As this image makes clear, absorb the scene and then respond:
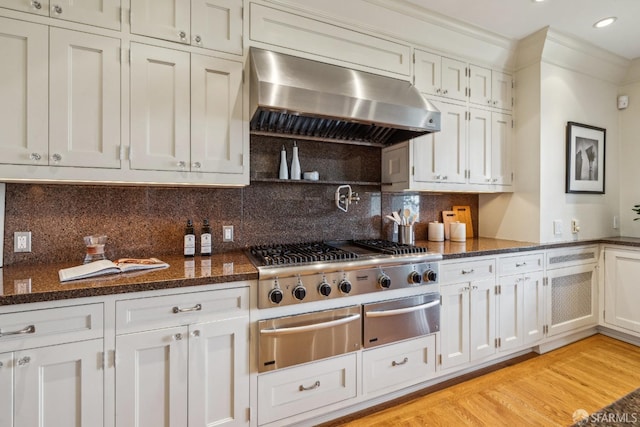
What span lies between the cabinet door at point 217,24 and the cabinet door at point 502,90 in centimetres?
222

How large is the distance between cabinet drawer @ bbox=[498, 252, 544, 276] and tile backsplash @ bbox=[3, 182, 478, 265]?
0.89 metres

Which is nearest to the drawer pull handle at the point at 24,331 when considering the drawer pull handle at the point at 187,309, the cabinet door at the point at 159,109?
the drawer pull handle at the point at 187,309

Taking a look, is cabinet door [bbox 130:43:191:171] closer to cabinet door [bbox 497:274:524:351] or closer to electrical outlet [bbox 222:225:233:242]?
electrical outlet [bbox 222:225:233:242]

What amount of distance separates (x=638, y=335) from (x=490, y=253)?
70.9 inches

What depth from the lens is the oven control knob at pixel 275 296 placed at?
1568 millimetres

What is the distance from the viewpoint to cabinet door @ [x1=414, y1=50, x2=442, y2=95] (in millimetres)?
2363

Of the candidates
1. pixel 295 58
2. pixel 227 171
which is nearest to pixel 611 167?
pixel 295 58

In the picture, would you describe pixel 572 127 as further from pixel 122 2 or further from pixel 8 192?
pixel 8 192

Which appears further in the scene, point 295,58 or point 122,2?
point 295,58

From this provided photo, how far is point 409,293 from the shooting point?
200 cm

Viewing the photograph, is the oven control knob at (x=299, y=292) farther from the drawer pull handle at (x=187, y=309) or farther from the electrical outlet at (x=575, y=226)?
the electrical outlet at (x=575, y=226)

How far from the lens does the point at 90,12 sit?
1.54 m

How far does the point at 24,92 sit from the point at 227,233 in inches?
49.0

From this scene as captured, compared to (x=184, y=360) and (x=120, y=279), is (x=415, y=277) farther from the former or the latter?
(x=120, y=279)
